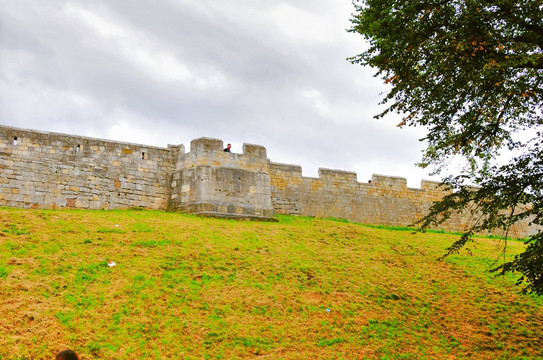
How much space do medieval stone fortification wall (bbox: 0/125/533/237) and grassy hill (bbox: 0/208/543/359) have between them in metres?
1.63

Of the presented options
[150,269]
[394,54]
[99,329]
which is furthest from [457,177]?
[99,329]

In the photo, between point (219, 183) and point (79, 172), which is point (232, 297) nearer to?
point (219, 183)

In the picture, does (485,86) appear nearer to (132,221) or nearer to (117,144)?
(132,221)

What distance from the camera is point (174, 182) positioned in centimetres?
1772

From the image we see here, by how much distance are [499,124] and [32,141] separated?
565 inches

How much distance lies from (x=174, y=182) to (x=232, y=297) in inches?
331

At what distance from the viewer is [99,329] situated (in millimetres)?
8297

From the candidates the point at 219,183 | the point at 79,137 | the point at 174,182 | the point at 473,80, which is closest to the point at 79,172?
the point at 79,137

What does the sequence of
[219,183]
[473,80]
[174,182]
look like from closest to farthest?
[473,80], [219,183], [174,182]

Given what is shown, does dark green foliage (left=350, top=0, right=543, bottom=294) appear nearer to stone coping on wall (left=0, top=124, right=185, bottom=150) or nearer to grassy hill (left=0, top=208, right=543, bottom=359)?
grassy hill (left=0, top=208, right=543, bottom=359)

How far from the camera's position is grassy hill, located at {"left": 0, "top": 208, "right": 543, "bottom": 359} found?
837 cm

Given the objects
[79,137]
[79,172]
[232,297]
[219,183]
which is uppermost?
[79,137]

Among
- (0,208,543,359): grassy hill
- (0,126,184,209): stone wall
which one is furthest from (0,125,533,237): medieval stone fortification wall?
(0,208,543,359): grassy hill

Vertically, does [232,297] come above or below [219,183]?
below
